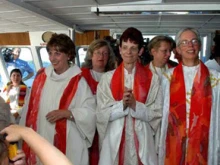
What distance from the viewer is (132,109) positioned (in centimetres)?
216

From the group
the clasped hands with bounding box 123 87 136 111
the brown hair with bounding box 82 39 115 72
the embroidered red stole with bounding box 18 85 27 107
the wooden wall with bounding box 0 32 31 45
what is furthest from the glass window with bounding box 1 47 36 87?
the clasped hands with bounding box 123 87 136 111

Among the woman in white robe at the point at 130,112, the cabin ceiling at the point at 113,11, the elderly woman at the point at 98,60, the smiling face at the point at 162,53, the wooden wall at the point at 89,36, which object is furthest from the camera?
the wooden wall at the point at 89,36

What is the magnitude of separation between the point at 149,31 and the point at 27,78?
3.85 m

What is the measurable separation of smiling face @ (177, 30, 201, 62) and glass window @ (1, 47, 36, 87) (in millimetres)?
5990

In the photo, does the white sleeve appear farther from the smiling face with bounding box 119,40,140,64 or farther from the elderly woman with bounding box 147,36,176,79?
the elderly woman with bounding box 147,36,176,79

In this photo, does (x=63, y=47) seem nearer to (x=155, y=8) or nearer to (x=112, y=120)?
(x=112, y=120)

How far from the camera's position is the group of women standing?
2.17 m

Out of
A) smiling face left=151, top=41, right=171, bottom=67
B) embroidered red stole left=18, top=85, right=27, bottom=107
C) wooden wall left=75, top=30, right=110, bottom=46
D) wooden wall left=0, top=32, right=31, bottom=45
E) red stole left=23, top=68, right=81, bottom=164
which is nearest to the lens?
red stole left=23, top=68, right=81, bottom=164

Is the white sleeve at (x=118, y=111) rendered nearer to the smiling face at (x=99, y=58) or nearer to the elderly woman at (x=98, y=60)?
the elderly woman at (x=98, y=60)

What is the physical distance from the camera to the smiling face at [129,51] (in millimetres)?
2209

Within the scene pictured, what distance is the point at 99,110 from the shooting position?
2301 millimetres

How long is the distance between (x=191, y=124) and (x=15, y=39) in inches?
239

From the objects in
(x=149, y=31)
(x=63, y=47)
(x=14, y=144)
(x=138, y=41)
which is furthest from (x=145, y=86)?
(x=149, y=31)

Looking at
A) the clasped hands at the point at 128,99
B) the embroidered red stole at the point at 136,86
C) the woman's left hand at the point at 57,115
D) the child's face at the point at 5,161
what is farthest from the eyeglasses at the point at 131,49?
the child's face at the point at 5,161
